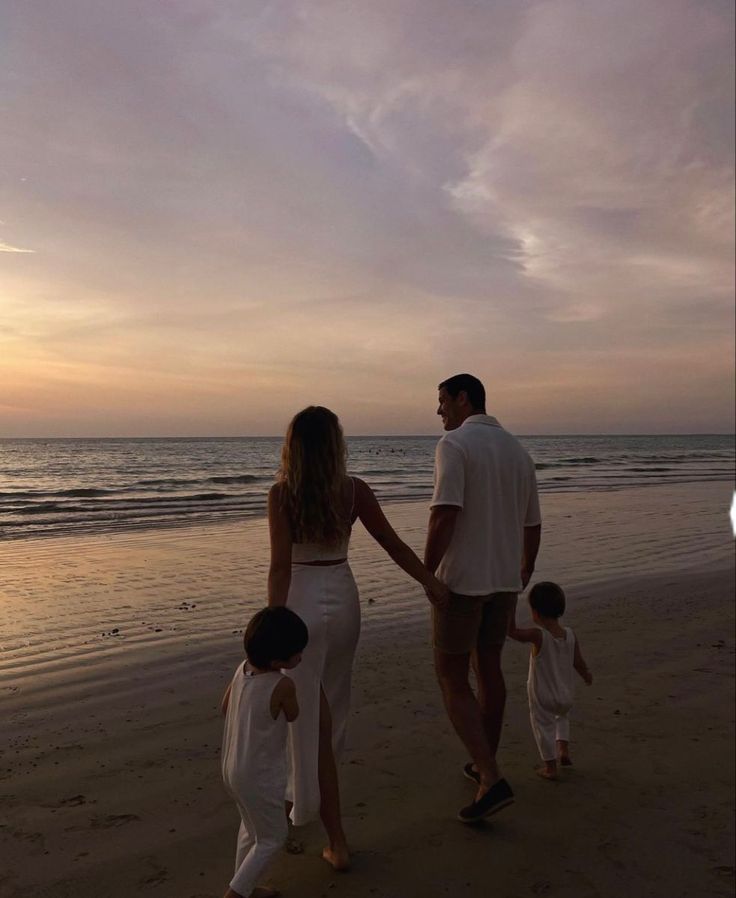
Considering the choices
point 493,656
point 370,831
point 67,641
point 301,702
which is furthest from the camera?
point 67,641

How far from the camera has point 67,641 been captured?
22.3 ft

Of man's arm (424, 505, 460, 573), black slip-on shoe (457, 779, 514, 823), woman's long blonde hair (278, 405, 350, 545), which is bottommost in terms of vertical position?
black slip-on shoe (457, 779, 514, 823)

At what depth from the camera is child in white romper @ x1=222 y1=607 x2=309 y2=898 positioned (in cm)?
277

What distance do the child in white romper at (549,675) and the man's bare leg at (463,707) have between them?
498 millimetres

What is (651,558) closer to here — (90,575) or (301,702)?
(90,575)

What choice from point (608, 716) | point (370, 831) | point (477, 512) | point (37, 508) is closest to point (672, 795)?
point (608, 716)

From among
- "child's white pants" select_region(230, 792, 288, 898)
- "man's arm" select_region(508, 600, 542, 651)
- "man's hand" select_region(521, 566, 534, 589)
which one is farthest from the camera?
"man's arm" select_region(508, 600, 542, 651)

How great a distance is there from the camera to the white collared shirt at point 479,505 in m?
3.57

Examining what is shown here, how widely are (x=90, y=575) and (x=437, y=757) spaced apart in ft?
23.9

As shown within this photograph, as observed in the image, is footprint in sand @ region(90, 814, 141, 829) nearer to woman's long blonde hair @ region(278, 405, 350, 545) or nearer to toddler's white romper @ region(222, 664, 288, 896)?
toddler's white romper @ region(222, 664, 288, 896)

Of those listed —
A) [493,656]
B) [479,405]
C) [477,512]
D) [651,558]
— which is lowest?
[651,558]

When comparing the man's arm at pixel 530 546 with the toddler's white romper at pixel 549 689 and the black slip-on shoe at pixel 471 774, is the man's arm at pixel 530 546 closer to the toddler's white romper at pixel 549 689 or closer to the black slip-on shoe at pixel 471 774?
the toddler's white romper at pixel 549 689

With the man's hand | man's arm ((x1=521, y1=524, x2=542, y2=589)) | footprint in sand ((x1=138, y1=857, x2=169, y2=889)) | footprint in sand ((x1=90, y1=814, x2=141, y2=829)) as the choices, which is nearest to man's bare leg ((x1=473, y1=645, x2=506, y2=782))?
the man's hand

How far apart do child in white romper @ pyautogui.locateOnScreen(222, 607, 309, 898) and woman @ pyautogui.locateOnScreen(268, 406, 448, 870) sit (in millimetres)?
243
